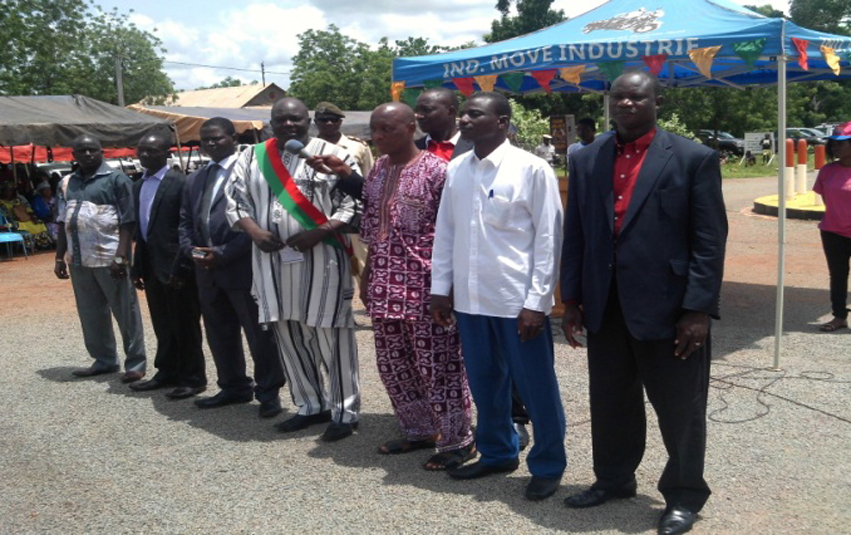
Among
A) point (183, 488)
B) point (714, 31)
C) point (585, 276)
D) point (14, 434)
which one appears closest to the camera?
point (585, 276)

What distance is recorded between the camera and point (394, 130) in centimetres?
421

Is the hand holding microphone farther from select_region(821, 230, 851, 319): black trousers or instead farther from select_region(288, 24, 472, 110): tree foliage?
select_region(288, 24, 472, 110): tree foliage

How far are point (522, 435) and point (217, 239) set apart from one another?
222 centimetres

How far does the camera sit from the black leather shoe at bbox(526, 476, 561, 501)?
12.7 feet

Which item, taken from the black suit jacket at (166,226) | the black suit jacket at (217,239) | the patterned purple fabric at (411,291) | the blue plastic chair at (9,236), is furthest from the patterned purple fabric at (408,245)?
the blue plastic chair at (9,236)

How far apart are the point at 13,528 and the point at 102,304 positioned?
2.92 metres

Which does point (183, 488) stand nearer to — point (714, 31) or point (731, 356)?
point (731, 356)

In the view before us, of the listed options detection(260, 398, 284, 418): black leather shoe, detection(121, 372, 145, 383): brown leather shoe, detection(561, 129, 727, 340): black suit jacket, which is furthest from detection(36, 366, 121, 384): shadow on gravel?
detection(561, 129, 727, 340): black suit jacket

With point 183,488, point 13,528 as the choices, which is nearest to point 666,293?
point 183,488

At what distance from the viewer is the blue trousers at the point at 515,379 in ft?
12.6

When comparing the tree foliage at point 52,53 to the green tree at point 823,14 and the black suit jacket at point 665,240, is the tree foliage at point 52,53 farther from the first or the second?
the green tree at point 823,14

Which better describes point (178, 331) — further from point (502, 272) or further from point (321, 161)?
point (502, 272)

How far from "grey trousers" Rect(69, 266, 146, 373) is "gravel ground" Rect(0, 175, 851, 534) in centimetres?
24

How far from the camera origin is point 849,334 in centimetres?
688
